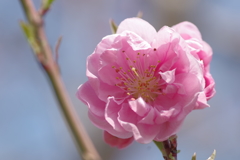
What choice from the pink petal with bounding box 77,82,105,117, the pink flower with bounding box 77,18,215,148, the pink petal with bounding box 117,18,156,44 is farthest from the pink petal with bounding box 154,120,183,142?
the pink petal with bounding box 117,18,156,44

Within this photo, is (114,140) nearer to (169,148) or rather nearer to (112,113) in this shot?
(112,113)

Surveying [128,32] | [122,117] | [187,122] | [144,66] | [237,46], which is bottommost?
[187,122]

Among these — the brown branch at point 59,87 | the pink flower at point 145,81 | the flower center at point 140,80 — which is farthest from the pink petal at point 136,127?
the brown branch at point 59,87

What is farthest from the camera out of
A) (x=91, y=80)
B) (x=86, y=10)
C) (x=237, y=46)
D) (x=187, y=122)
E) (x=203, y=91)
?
(x=86, y=10)

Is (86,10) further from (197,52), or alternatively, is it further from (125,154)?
(197,52)

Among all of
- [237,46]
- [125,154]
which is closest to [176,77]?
[125,154]

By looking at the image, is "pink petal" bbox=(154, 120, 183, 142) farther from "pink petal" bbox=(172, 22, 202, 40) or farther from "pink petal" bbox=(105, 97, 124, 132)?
"pink petal" bbox=(172, 22, 202, 40)
